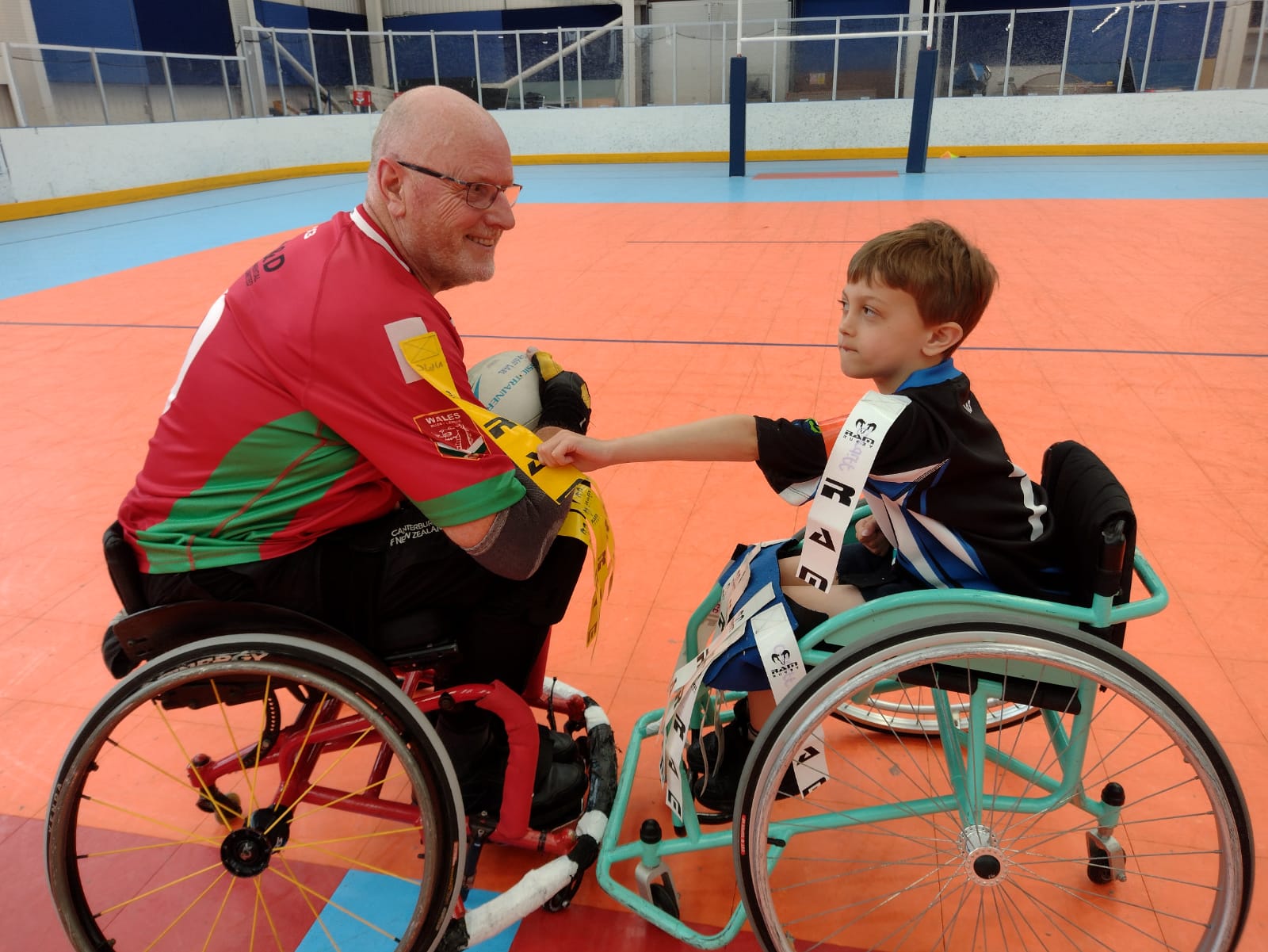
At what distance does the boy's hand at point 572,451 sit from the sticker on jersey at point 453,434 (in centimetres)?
13

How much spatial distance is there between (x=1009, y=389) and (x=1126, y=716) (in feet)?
7.82

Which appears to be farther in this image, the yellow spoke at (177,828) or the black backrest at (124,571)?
the yellow spoke at (177,828)

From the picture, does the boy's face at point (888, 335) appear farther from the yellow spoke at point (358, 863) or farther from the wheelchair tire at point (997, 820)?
the yellow spoke at point (358, 863)

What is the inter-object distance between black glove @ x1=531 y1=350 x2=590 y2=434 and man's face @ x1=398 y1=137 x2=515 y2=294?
0.89ft

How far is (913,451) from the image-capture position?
1.39 meters

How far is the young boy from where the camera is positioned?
56.1 inches

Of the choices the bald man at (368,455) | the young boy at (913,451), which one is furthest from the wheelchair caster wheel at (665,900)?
the bald man at (368,455)

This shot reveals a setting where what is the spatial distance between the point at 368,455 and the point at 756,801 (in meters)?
0.77

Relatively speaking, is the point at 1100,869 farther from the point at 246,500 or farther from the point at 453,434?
the point at 246,500

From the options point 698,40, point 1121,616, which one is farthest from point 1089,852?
point 698,40

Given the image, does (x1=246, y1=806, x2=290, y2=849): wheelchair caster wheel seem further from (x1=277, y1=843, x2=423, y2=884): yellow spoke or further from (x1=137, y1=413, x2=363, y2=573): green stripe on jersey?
(x1=137, y1=413, x2=363, y2=573): green stripe on jersey

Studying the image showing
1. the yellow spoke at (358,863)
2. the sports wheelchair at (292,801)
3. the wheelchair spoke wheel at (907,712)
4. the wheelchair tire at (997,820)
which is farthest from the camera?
the wheelchair spoke wheel at (907,712)

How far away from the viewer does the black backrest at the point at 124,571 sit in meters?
1.44

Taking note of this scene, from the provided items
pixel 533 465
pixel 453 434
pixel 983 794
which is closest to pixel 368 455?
pixel 453 434
